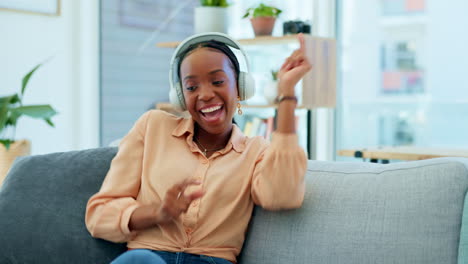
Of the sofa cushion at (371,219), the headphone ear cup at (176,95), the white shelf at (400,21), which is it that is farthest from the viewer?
the white shelf at (400,21)

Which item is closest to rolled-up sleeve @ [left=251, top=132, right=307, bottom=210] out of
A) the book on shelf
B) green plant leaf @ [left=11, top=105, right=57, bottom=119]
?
green plant leaf @ [left=11, top=105, right=57, bottom=119]

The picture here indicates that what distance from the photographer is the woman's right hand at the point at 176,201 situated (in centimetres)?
144

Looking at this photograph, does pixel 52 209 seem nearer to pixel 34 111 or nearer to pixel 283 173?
pixel 283 173

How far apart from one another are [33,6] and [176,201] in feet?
8.42

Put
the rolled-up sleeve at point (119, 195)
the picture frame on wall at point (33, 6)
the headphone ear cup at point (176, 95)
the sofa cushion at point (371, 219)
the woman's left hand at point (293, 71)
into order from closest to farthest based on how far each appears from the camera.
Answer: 1. the sofa cushion at point (371, 219)
2. the woman's left hand at point (293, 71)
3. the rolled-up sleeve at point (119, 195)
4. the headphone ear cup at point (176, 95)
5. the picture frame on wall at point (33, 6)

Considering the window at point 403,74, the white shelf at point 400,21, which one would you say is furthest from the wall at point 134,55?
the white shelf at point 400,21

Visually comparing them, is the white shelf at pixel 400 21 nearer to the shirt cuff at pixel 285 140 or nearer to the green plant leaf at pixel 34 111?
the green plant leaf at pixel 34 111

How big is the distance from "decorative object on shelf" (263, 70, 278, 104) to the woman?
166 centimetres

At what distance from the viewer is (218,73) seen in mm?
1600

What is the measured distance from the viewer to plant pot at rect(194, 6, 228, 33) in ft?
10.9

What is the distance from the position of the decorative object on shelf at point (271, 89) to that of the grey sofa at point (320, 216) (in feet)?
5.47

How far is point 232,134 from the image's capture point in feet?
5.44

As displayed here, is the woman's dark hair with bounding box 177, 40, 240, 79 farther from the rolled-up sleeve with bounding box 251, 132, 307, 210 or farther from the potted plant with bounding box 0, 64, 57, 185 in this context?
the potted plant with bounding box 0, 64, 57, 185

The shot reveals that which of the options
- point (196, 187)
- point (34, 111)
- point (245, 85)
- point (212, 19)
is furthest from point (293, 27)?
point (196, 187)
